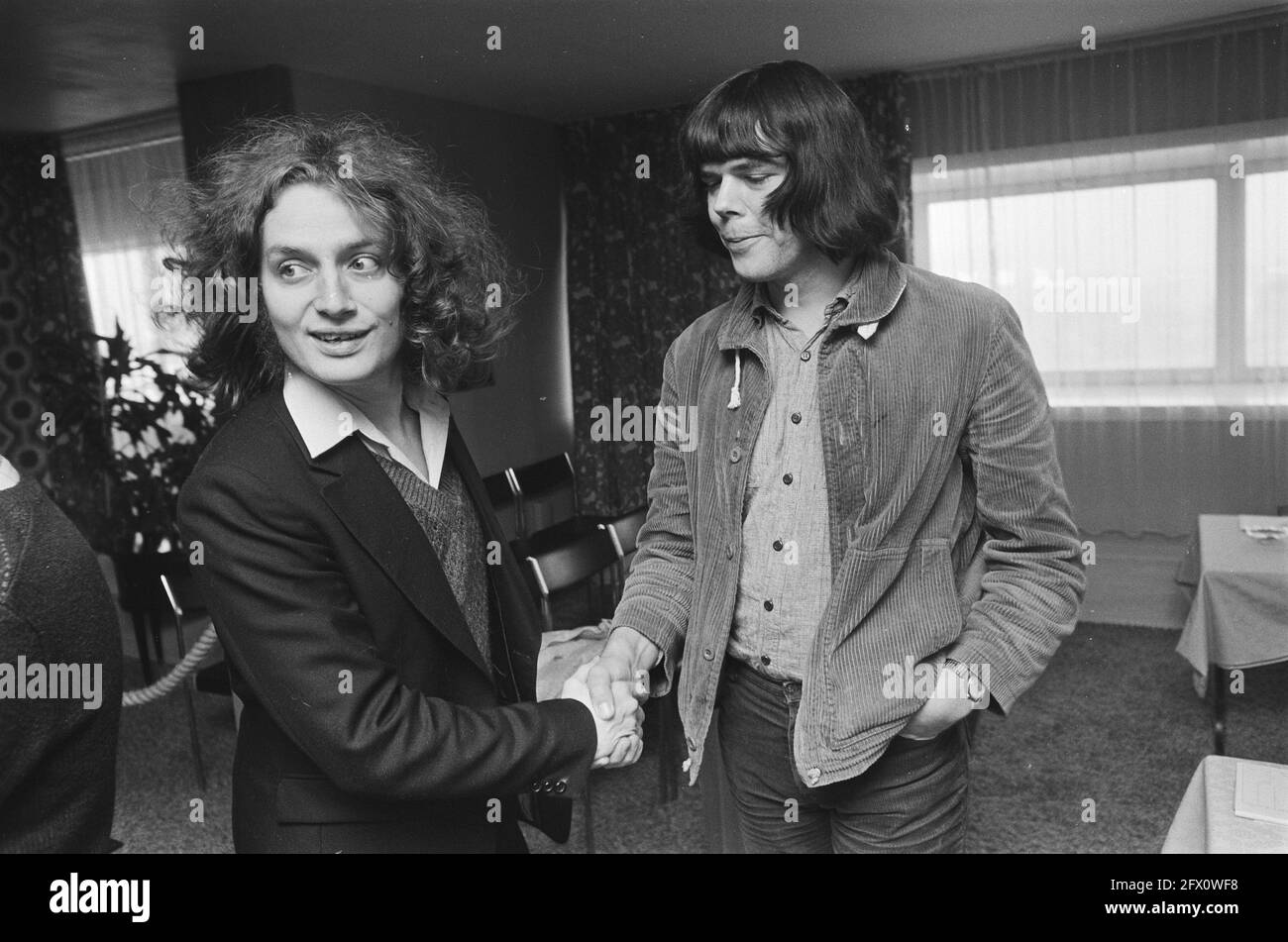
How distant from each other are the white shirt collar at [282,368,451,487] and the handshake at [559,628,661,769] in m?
0.32

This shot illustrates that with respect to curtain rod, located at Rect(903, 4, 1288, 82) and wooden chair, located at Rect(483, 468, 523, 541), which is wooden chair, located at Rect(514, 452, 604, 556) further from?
curtain rod, located at Rect(903, 4, 1288, 82)

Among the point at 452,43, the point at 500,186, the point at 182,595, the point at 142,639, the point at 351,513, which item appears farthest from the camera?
the point at 142,639

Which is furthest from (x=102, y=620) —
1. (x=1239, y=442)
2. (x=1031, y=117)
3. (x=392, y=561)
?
(x=1239, y=442)

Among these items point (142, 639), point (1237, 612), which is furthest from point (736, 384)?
point (142, 639)

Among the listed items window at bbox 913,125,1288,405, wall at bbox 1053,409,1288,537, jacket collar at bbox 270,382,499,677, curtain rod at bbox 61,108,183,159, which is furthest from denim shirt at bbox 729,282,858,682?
wall at bbox 1053,409,1288,537

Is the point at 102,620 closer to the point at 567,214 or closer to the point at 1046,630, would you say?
the point at 1046,630

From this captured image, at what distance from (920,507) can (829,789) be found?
→ 1.19 feet

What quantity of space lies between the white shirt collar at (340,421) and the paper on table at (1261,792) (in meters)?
1.04

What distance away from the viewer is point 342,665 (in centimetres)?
98

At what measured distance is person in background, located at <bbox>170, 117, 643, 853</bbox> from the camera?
976 millimetres

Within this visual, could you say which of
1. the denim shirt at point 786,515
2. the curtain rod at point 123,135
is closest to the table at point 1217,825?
the denim shirt at point 786,515

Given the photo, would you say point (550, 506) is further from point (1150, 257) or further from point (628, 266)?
point (1150, 257)
